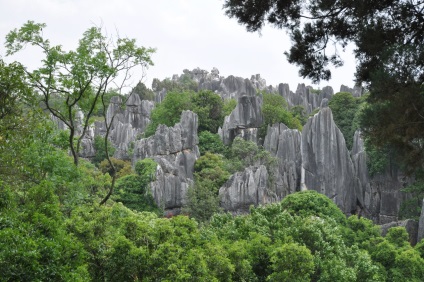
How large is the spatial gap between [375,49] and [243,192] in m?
25.5

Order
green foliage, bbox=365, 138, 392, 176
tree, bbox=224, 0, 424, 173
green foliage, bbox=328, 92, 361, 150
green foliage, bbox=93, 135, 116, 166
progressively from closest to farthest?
tree, bbox=224, 0, 424, 173, green foliage, bbox=365, 138, 392, 176, green foliage, bbox=328, 92, 361, 150, green foliage, bbox=93, 135, 116, 166

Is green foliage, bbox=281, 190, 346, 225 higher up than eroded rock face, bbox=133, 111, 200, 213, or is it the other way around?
eroded rock face, bbox=133, 111, 200, 213

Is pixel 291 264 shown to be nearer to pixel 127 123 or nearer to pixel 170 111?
pixel 170 111

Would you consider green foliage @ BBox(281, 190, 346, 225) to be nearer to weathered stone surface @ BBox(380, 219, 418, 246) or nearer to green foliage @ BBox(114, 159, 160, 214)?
weathered stone surface @ BBox(380, 219, 418, 246)

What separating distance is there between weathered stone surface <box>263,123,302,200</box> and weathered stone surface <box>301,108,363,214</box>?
668 mm

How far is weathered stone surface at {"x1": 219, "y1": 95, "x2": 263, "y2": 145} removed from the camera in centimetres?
4272

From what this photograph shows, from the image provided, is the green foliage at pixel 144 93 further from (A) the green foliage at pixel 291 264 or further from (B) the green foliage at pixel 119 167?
(A) the green foliage at pixel 291 264

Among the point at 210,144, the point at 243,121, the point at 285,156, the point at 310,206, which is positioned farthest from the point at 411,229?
the point at 210,144

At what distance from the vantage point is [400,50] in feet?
17.9

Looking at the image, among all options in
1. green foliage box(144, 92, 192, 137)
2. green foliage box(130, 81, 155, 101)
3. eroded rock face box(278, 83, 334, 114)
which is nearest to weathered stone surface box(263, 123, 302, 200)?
green foliage box(144, 92, 192, 137)

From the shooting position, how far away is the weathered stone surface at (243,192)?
1235 inches

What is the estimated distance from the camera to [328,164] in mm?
36219

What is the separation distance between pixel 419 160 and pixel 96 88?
892cm

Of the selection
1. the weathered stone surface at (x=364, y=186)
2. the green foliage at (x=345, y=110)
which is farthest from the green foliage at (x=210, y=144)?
the green foliage at (x=345, y=110)
